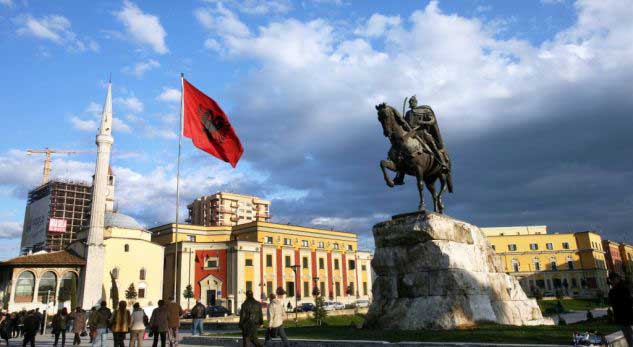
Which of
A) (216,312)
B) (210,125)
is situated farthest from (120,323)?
(216,312)

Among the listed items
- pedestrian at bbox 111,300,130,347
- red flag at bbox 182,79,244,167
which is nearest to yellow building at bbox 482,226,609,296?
red flag at bbox 182,79,244,167

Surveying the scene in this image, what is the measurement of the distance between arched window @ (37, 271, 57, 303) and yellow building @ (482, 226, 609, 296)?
213 ft

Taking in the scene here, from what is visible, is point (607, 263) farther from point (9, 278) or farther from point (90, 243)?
point (9, 278)

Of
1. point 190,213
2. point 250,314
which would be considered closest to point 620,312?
point 250,314

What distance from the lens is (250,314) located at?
969cm

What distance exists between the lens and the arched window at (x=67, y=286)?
48106mm

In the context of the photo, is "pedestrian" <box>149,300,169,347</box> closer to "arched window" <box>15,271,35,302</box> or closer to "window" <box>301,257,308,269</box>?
"arched window" <box>15,271,35,302</box>

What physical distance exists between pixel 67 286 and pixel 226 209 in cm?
6471

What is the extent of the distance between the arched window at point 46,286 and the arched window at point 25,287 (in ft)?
2.31

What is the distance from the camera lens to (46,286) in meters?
48.0

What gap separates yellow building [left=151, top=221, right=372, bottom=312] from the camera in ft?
193

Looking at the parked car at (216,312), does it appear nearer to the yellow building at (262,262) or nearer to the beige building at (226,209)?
the yellow building at (262,262)

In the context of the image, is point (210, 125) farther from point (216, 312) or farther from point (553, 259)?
point (553, 259)

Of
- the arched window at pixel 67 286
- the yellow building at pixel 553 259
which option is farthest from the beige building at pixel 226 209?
the arched window at pixel 67 286
